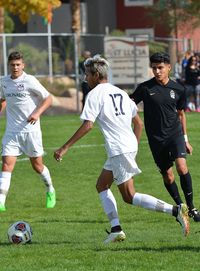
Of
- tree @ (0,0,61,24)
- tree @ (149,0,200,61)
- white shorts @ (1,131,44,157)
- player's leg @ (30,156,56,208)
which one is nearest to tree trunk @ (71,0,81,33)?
tree @ (149,0,200,61)

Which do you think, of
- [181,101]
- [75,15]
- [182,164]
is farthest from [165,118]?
[75,15]

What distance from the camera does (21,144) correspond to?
13562 mm

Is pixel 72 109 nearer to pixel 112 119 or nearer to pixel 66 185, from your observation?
pixel 66 185

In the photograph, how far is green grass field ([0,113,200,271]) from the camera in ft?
29.8

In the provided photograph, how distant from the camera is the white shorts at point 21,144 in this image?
44.1ft

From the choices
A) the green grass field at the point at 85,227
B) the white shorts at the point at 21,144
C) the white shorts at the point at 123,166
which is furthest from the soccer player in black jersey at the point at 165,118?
the white shorts at the point at 21,144

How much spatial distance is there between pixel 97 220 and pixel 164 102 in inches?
68.6

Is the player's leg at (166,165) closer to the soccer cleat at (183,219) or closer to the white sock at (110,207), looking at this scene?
the white sock at (110,207)

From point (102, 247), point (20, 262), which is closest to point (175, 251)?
point (102, 247)

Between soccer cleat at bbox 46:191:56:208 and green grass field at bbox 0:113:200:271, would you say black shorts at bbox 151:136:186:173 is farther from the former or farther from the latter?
soccer cleat at bbox 46:191:56:208

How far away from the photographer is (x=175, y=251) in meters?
9.52

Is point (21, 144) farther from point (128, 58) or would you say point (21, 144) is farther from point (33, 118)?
point (128, 58)

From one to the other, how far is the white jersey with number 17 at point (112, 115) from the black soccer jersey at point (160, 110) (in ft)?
5.96

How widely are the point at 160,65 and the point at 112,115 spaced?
189 centimetres
